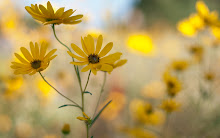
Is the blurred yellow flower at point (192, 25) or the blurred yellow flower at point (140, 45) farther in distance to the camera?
the blurred yellow flower at point (140, 45)

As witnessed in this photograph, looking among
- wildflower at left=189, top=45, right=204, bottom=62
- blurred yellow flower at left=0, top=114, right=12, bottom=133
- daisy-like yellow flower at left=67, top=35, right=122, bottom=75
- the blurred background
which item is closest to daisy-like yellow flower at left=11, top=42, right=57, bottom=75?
daisy-like yellow flower at left=67, top=35, right=122, bottom=75

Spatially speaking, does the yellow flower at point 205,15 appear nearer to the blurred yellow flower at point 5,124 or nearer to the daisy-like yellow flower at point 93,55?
the daisy-like yellow flower at point 93,55

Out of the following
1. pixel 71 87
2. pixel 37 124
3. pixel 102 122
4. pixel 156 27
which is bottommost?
pixel 102 122

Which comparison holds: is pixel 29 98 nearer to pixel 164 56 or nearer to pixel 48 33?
pixel 48 33

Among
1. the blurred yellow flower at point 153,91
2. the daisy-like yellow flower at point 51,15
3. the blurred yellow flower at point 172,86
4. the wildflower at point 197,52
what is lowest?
the blurred yellow flower at point 153,91

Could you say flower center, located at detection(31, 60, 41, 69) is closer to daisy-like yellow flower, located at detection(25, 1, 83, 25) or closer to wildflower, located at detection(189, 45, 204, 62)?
daisy-like yellow flower, located at detection(25, 1, 83, 25)

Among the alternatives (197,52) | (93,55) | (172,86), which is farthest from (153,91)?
(93,55)

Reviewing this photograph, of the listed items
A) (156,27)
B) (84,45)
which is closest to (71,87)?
(84,45)

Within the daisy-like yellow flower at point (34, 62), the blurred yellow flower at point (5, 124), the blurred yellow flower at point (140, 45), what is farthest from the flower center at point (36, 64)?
the blurred yellow flower at point (140, 45)
